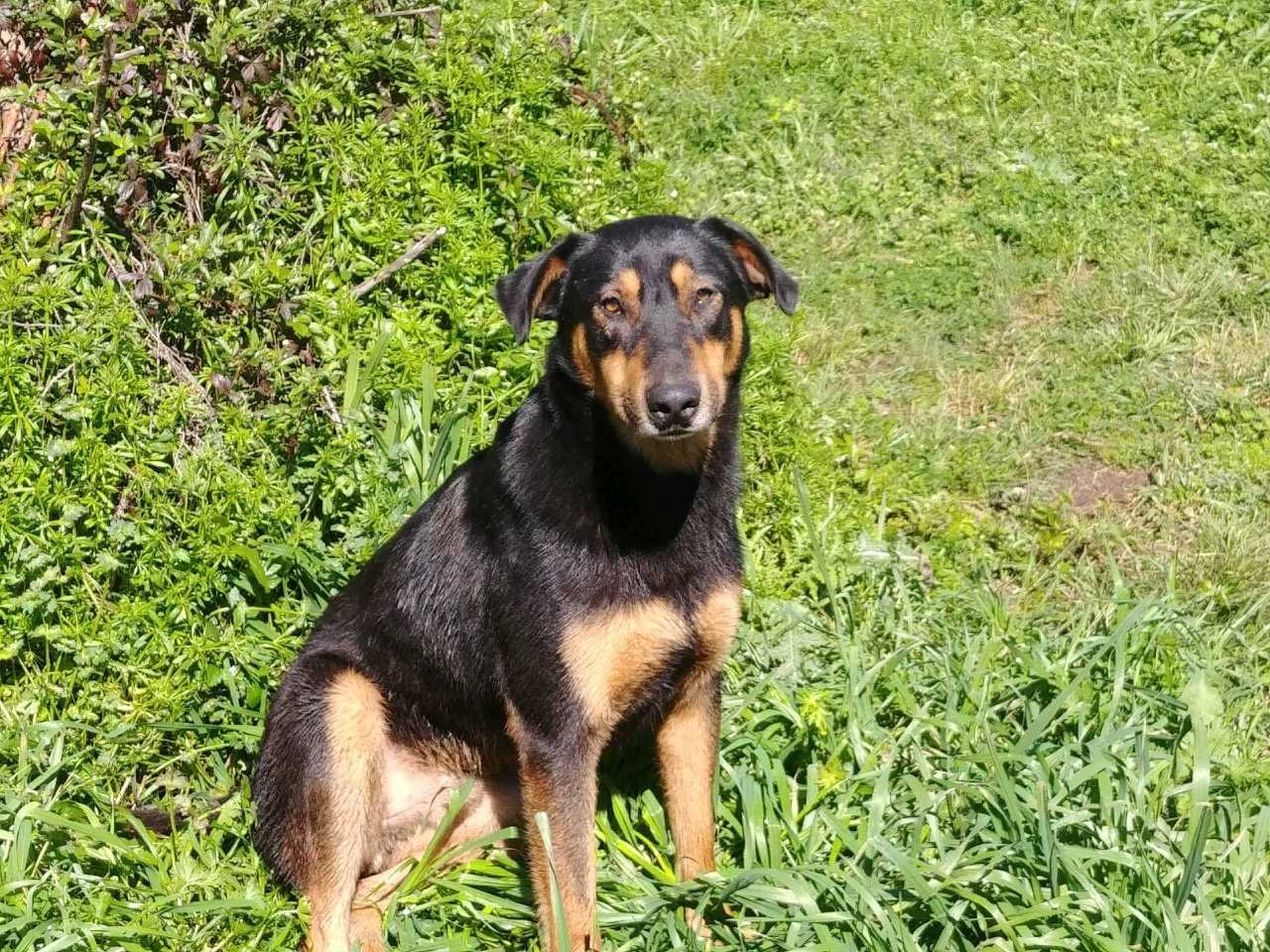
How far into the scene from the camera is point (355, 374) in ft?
17.6

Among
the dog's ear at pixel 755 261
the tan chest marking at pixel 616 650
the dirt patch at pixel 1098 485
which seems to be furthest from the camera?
the dirt patch at pixel 1098 485

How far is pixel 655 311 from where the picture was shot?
3.94m

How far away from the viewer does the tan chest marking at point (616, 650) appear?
3.82 meters

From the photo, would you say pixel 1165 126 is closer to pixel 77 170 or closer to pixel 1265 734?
pixel 1265 734

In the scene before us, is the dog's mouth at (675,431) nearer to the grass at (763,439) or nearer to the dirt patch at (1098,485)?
the grass at (763,439)

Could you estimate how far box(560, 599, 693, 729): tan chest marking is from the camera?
3.82m

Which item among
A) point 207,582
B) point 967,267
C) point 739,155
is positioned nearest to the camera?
point 207,582

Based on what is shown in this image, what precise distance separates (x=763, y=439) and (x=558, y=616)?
2.09 m

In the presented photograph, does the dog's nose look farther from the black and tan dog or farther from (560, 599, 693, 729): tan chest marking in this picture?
(560, 599, 693, 729): tan chest marking

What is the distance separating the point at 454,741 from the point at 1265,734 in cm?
264

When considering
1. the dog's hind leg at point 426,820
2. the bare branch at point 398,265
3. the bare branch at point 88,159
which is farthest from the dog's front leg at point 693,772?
the bare branch at point 88,159

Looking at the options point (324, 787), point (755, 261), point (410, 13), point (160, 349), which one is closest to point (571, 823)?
point (324, 787)

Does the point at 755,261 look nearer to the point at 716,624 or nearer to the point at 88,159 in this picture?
A: the point at 716,624

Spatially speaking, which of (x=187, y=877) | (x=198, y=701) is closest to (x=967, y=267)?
(x=198, y=701)
